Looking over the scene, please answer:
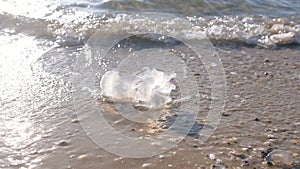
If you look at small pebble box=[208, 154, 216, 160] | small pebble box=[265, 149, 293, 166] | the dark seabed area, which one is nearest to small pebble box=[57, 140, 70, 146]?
the dark seabed area

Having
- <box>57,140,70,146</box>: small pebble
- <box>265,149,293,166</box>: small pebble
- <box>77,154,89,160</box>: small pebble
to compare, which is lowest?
<box>265,149,293,166</box>: small pebble

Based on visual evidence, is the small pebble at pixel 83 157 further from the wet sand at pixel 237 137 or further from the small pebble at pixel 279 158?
the small pebble at pixel 279 158

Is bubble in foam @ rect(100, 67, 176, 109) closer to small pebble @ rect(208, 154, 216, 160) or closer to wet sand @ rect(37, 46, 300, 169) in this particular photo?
wet sand @ rect(37, 46, 300, 169)

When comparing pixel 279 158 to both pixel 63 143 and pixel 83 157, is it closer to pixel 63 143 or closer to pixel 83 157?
pixel 83 157

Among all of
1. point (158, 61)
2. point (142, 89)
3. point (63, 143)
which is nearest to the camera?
point (63, 143)

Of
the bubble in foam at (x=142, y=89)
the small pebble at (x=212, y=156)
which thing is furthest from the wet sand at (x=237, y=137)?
the bubble in foam at (x=142, y=89)

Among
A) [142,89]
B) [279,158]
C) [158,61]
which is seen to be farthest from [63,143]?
[158,61]
